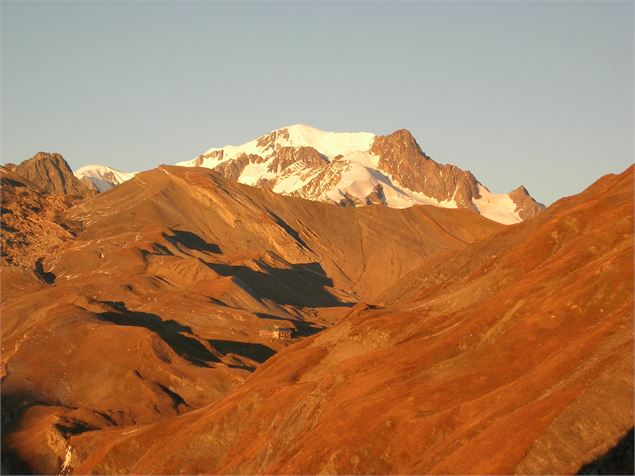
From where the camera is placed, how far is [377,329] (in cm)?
10888

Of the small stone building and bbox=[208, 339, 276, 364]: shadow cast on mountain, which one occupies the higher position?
the small stone building

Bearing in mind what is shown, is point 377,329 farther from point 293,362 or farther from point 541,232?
point 541,232

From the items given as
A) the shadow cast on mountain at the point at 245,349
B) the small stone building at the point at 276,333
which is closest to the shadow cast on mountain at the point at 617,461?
the shadow cast on mountain at the point at 245,349

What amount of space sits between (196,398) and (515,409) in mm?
81106

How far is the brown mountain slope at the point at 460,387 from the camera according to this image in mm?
61375

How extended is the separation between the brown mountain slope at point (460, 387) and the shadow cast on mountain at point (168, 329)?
36402mm

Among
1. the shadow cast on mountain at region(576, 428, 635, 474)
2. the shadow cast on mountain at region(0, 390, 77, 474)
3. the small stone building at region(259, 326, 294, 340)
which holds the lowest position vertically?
the shadow cast on mountain at region(0, 390, 77, 474)

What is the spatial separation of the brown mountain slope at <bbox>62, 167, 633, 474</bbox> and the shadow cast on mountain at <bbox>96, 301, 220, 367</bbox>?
3640 cm

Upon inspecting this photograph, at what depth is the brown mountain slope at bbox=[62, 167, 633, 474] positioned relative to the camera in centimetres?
6138

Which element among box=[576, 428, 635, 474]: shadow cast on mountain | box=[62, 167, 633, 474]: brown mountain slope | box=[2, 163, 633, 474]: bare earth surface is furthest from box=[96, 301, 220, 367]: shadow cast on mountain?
box=[576, 428, 635, 474]: shadow cast on mountain

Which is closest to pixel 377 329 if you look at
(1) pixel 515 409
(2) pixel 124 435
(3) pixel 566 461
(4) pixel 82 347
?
(2) pixel 124 435

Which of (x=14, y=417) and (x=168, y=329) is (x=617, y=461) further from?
(x=168, y=329)

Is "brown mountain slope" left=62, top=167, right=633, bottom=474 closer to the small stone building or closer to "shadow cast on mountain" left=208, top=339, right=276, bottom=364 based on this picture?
"shadow cast on mountain" left=208, top=339, right=276, bottom=364

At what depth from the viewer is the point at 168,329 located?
602 ft
